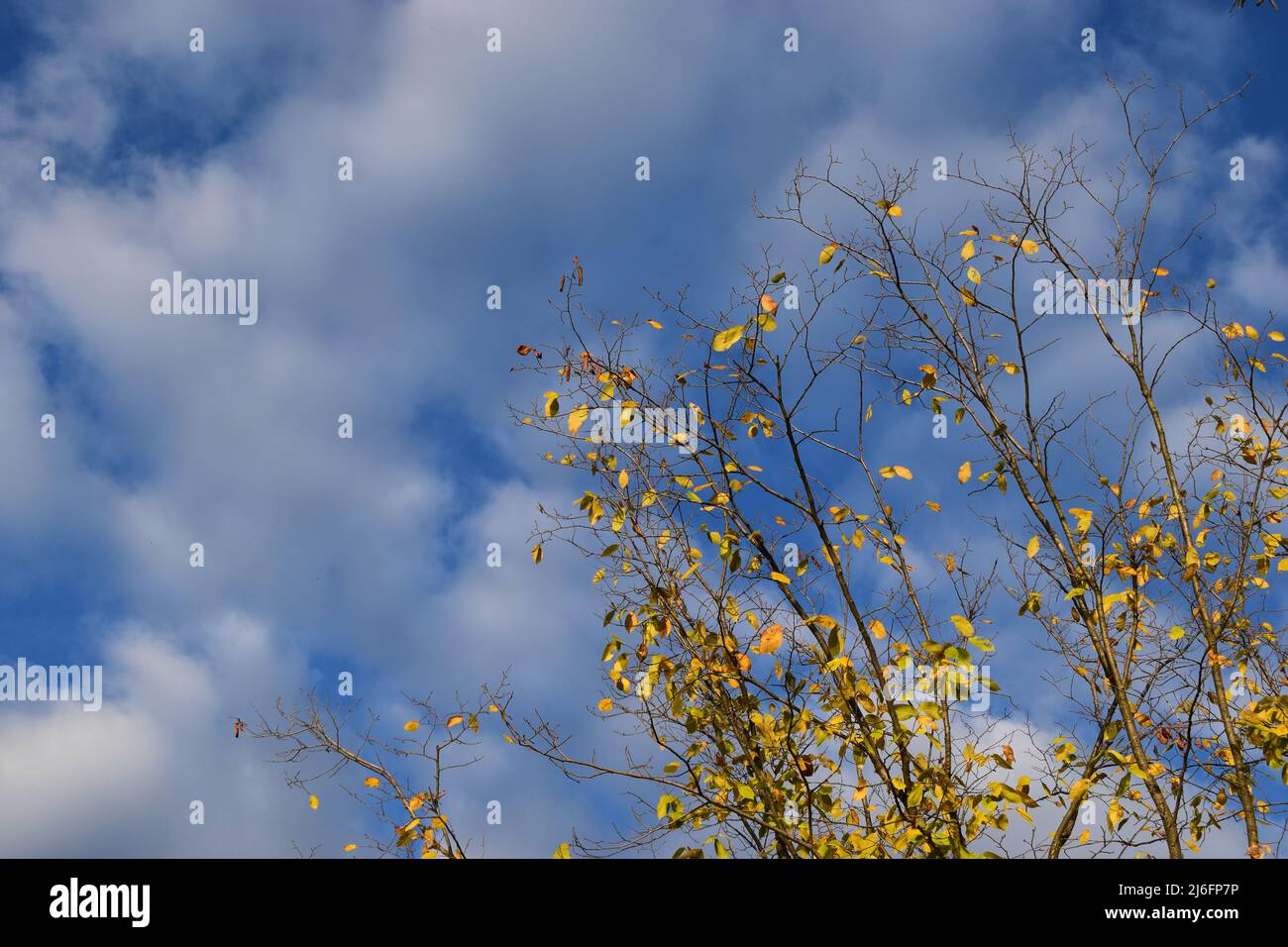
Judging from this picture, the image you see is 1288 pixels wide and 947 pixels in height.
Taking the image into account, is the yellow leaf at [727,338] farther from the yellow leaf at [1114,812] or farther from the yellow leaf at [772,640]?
the yellow leaf at [1114,812]

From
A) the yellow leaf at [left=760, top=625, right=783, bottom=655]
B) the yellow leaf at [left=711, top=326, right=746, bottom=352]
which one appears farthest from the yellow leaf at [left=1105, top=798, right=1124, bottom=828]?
the yellow leaf at [left=711, top=326, right=746, bottom=352]

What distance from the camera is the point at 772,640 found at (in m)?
4.31

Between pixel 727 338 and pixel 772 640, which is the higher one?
pixel 727 338

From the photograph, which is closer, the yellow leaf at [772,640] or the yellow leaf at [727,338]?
the yellow leaf at [772,640]

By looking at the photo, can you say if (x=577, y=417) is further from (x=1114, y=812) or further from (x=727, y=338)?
(x=1114, y=812)

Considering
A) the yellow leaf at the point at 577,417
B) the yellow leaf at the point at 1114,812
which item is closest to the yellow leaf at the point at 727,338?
the yellow leaf at the point at 577,417

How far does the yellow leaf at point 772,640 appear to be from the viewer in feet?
14.1

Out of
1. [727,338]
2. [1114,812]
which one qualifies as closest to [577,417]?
[727,338]

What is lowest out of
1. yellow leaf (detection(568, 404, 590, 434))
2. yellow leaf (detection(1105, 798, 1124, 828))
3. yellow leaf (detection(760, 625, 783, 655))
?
yellow leaf (detection(1105, 798, 1124, 828))

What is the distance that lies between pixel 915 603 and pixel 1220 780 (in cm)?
207

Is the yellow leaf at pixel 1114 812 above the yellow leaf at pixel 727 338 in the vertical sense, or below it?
below

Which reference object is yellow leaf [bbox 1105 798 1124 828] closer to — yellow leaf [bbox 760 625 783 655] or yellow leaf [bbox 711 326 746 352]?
yellow leaf [bbox 760 625 783 655]

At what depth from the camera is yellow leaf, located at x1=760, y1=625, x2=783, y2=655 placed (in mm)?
4285
